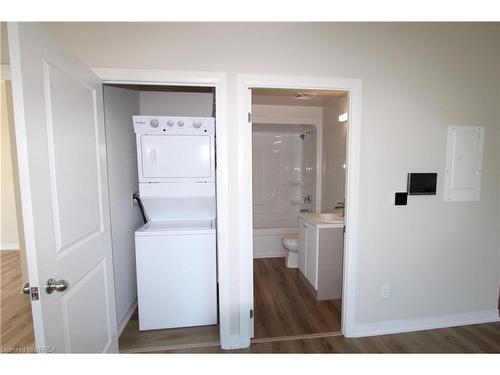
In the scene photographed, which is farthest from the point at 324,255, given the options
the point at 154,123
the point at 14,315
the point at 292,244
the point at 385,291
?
the point at 14,315

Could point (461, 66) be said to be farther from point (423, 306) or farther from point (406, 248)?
point (423, 306)

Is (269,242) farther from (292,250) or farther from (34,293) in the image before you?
(34,293)

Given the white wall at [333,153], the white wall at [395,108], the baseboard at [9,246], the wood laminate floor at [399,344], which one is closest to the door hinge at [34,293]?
the white wall at [395,108]

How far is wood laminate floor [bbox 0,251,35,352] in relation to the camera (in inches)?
66.4

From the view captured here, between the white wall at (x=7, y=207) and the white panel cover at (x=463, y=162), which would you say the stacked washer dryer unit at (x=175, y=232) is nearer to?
the white panel cover at (x=463, y=162)

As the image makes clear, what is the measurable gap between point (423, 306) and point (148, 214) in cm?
254

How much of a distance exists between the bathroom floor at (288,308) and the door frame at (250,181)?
237 millimetres

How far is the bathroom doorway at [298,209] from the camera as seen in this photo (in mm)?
2062

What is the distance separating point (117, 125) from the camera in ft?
6.24

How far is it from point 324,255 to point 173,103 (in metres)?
2.25

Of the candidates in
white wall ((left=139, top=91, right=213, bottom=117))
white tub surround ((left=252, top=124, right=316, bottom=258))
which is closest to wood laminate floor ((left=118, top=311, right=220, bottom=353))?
white wall ((left=139, top=91, right=213, bottom=117))

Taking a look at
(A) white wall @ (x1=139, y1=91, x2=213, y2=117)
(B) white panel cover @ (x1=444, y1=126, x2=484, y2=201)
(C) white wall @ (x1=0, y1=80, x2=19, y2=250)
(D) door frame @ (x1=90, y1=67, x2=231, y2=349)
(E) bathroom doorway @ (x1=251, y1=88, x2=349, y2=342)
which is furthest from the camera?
(C) white wall @ (x1=0, y1=80, x2=19, y2=250)

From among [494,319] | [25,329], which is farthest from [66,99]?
[494,319]

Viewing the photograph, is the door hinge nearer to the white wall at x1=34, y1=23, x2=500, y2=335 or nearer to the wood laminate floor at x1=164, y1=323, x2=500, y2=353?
the white wall at x1=34, y1=23, x2=500, y2=335
